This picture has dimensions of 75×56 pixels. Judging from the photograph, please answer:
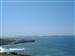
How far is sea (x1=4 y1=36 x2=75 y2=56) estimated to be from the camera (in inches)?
511

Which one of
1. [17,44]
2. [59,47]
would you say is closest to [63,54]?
[59,47]

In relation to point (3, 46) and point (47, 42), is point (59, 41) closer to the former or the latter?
point (47, 42)

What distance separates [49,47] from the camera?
1445 centimetres

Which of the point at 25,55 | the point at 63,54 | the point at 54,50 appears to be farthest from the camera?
the point at 54,50

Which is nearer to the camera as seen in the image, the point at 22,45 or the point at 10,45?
the point at 10,45

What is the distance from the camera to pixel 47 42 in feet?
47.0

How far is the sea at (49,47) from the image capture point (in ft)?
42.6

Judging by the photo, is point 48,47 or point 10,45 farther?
point 48,47

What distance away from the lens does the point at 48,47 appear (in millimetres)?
14453

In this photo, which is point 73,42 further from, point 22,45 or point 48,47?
point 22,45

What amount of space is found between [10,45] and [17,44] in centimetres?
71

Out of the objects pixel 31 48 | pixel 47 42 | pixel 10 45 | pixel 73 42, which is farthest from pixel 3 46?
pixel 73 42

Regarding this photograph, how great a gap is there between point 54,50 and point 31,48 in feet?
5.09

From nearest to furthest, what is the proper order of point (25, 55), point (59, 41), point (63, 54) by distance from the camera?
1. point (25, 55)
2. point (63, 54)
3. point (59, 41)
